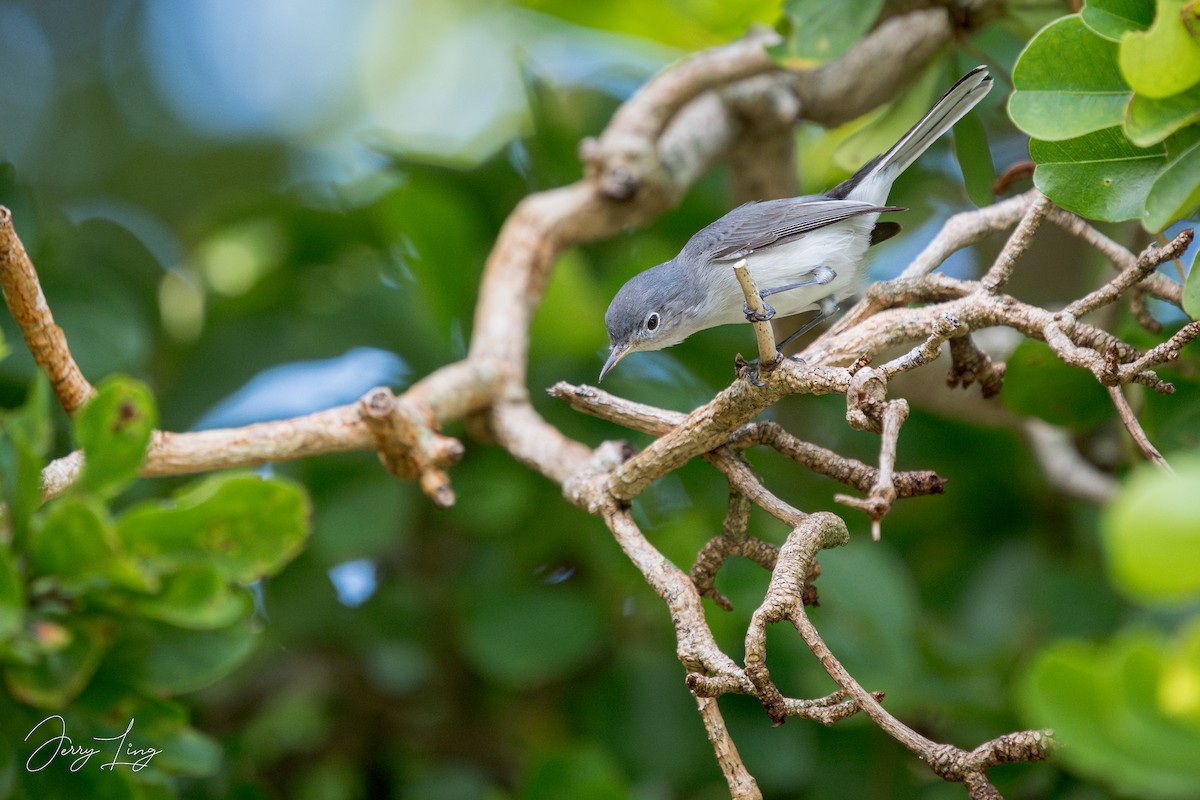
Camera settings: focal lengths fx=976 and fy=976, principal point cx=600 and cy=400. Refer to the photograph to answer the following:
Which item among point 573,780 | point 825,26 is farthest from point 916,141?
point 573,780

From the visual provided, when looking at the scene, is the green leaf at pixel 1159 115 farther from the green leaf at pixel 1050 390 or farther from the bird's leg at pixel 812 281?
the bird's leg at pixel 812 281

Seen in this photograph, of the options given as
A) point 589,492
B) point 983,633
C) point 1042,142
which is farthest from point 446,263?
point 983,633

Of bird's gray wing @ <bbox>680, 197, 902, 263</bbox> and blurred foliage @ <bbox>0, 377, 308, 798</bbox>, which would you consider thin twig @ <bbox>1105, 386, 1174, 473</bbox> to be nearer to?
blurred foliage @ <bbox>0, 377, 308, 798</bbox>

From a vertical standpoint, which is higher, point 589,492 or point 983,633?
point 589,492

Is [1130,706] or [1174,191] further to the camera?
[1174,191]

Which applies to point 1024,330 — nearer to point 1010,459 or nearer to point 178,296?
point 1010,459

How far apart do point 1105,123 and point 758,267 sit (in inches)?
46.7

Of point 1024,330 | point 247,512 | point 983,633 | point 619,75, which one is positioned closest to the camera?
point 247,512

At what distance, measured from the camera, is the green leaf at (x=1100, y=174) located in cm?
161

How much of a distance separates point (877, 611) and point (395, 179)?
2.26 meters

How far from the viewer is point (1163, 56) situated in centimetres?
131

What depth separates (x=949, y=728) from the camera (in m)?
2.76

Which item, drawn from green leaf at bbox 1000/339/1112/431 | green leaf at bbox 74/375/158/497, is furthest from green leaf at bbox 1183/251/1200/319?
green leaf at bbox 74/375/158/497
